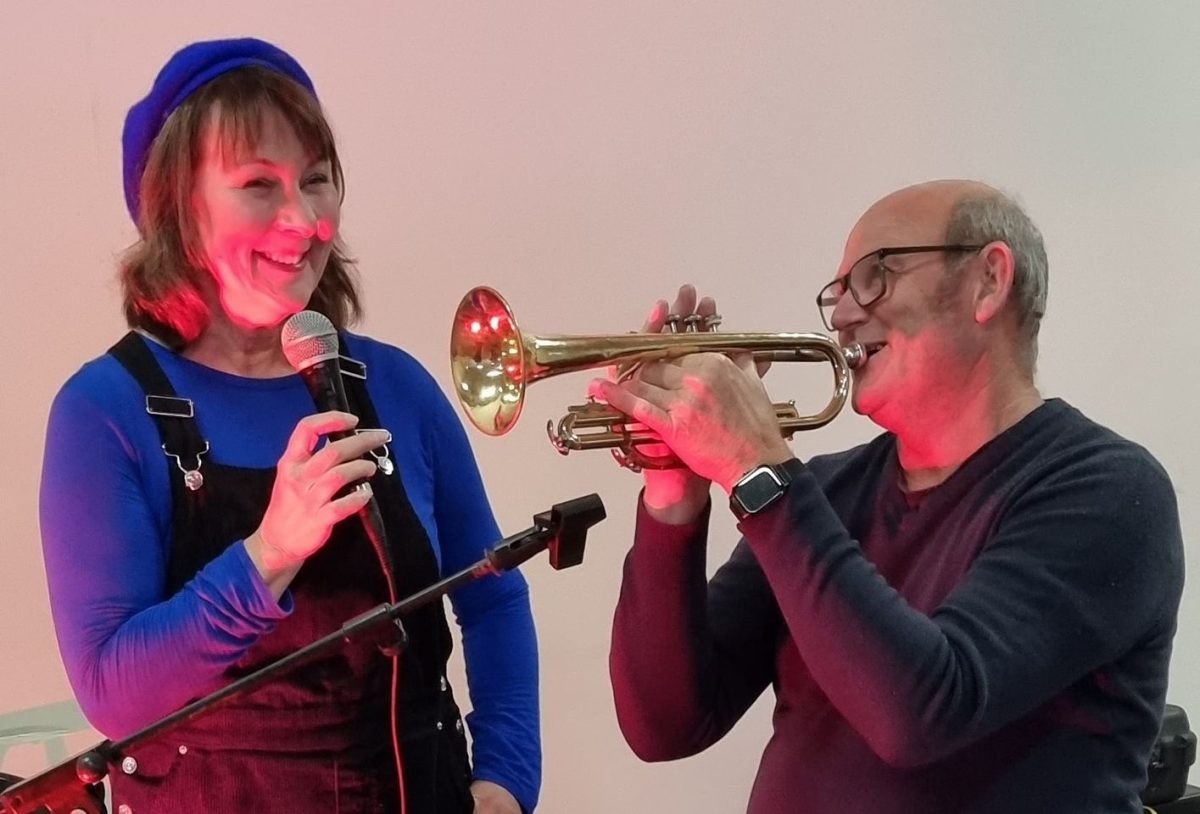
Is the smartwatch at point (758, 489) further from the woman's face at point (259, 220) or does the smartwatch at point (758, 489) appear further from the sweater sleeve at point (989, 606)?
the woman's face at point (259, 220)

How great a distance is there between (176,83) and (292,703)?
2.37 feet

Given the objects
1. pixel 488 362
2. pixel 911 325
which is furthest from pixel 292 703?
pixel 911 325

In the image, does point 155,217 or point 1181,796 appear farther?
point 1181,796

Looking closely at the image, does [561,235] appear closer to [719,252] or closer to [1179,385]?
[719,252]

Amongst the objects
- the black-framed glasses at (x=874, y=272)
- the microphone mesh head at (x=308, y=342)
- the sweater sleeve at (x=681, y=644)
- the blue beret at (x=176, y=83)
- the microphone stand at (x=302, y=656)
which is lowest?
the sweater sleeve at (x=681, y=644)

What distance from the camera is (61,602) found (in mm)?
1090

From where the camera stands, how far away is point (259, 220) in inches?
46.9

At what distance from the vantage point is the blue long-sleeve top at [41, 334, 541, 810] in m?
1.04

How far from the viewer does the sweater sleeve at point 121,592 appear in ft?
3.41

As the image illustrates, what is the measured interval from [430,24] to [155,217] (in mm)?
998

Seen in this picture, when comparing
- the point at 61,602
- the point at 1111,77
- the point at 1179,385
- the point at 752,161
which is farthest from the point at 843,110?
the point at 61,602

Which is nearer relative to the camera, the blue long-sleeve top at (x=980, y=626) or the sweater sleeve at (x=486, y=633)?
the blue long-sleeve top at (x=980, y=626)

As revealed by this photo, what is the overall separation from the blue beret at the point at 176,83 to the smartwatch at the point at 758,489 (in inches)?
28.9

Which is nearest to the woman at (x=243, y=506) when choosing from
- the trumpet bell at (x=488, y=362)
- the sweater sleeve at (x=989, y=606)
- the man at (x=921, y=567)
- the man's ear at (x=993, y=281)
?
the trumpet bell at (x=488, y=362)
